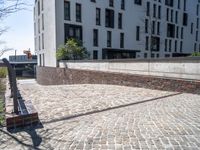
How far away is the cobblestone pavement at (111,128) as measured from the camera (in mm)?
3928

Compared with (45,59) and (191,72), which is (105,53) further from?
(191,72)

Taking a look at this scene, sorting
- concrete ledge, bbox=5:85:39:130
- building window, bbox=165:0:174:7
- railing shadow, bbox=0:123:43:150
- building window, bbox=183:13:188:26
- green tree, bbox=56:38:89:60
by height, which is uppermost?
building window, bbox=165:0:174:7

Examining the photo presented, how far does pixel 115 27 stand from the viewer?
34.7m

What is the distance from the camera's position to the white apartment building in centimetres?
2931

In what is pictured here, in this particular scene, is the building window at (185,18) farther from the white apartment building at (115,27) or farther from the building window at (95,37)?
the building window at (95,37)

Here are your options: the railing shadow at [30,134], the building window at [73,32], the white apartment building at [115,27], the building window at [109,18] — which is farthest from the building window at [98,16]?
the railing shadow at [30,134]

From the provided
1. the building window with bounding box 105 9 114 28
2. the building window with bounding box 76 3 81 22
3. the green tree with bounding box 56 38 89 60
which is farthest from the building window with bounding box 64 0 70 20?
the building window with bounding box 105 9 114 28

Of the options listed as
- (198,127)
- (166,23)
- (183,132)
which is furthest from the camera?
(166,23)

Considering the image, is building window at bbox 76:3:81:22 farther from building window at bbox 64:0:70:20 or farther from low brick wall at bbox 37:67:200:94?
low brick wall at bbox 37:67:200:94

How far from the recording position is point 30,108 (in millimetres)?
5410

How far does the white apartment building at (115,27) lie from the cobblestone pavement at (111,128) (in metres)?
22.5

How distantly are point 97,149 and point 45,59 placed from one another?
102 ft

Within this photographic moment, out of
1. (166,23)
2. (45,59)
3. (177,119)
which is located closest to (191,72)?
(177,119)

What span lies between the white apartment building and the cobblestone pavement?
2248 cm
